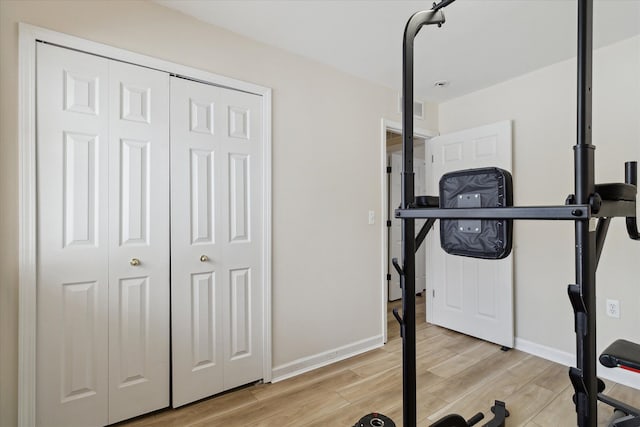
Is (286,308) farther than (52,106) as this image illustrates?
Yes

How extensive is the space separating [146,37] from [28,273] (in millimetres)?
1420

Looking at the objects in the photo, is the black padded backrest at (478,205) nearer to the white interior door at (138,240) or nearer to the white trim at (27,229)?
the white interior door at (138,240)

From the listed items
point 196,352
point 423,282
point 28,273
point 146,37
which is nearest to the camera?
point 28,273

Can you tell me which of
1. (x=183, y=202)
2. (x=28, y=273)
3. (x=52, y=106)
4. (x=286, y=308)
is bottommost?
(x=286, y=308)

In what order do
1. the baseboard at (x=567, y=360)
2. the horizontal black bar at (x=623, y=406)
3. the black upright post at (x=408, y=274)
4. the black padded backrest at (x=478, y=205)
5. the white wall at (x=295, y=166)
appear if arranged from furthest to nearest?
the baseboard at (x=567, y=360) → the horizontal black bar at (x=623, y=406) → the white wall at (x=295, y=166) → the black upright post at (x=408, y=274) → the black padded backrest at (x=478, y=205)

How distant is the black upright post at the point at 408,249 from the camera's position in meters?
1.40

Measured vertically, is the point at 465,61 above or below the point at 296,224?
above

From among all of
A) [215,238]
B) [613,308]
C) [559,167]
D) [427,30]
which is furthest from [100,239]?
[613,308]

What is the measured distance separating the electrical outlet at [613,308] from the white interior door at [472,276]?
2.16 ft

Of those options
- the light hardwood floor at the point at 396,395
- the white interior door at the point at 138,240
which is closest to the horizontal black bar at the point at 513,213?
the light hardwood floor at the point at 396,395

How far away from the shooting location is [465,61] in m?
2.57

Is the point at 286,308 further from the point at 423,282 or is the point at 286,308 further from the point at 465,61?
the point at 423,282

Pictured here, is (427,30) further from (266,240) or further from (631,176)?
(266,240)

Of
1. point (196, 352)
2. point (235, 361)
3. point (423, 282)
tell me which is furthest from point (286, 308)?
point (423, 282)
